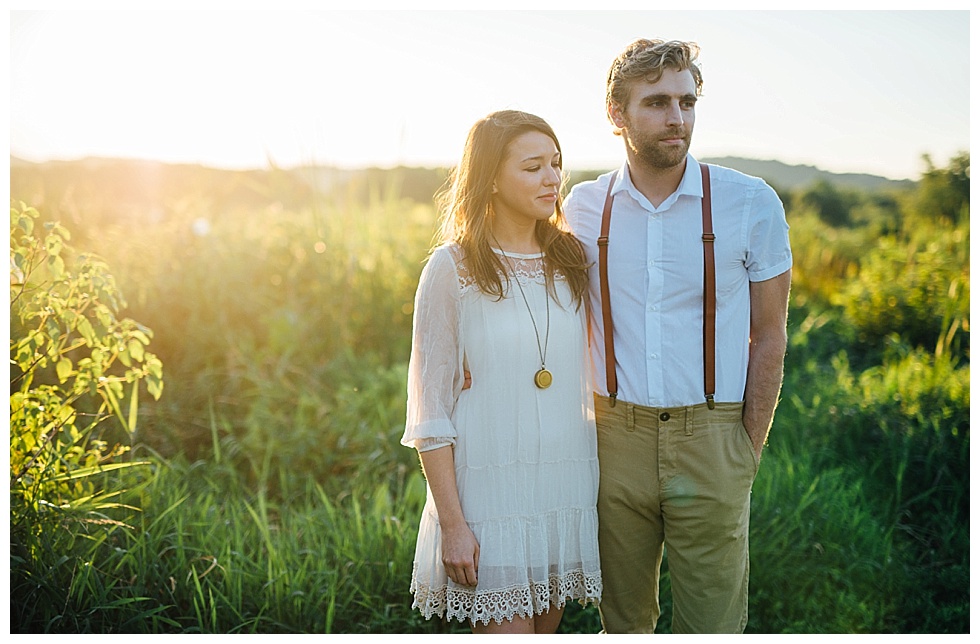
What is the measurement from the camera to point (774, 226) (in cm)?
229

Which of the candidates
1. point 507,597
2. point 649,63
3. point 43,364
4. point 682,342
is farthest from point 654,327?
point 43,364

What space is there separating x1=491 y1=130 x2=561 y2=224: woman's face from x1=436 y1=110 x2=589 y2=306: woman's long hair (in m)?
0.02

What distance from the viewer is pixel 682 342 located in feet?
7.54

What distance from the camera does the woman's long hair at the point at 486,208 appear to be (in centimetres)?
213

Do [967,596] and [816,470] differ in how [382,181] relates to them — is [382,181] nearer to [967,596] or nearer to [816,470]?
[816,470]

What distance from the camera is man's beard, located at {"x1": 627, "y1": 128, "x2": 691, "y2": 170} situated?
2.27 m

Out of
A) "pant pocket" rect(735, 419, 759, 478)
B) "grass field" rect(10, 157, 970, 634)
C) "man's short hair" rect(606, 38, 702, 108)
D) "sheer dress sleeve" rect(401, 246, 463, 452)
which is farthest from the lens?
"grass field" rect(10, 157, 970, 634)

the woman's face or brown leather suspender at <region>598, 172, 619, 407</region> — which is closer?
the woman's face

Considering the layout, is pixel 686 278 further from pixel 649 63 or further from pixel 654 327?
pixel 649 63

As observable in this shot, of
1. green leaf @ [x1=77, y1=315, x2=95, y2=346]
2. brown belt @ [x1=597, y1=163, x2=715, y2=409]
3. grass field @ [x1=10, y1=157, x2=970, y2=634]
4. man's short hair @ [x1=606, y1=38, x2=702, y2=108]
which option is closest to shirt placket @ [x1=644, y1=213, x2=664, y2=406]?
brown belt @ [x1=597, y1=163, x2=715, y2=409]

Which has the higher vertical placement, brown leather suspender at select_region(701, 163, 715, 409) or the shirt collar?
the shirt collar

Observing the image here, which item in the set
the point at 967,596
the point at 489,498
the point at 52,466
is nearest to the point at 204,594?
the point at 52,466

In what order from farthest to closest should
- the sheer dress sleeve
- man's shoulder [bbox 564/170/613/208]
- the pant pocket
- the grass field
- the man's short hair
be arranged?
the grass field < man's shoulder [bbox 564/170/613/208] < the pant pocket < the man's short hair < the sheer dress sleeve

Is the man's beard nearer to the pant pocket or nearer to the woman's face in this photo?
the woman's face
